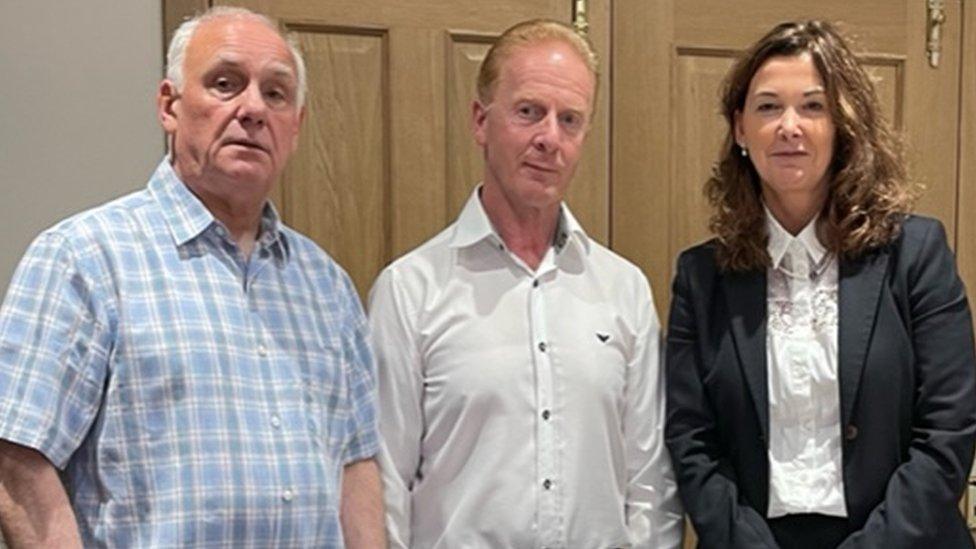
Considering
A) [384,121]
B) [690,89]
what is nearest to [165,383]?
[384,121]

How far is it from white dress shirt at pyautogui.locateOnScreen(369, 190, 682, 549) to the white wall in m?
0.56

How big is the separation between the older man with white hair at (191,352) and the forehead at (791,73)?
2.36ft

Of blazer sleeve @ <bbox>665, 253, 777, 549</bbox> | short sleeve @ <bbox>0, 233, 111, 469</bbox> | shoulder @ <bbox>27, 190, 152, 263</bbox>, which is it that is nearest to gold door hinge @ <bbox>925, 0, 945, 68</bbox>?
blazer sleeve @ <bbox>665, 253, 777, 549</bbox>

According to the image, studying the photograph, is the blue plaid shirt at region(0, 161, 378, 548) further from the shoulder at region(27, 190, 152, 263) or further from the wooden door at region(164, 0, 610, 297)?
the wooden door at region(164, 0, 610, 297)

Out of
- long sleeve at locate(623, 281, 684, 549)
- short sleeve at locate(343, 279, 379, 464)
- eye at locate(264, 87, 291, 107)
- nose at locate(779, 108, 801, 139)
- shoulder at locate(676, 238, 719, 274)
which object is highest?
eye at locate(264, 87, 291, 107)

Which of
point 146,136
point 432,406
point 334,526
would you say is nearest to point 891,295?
point 432,406

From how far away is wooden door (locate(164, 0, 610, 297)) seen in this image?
1.98 metres

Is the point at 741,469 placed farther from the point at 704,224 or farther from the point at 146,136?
the point at 146,136

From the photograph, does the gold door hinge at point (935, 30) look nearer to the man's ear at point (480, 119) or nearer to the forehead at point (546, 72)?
the forehead at point (546, 72)

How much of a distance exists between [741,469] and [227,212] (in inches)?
34.1

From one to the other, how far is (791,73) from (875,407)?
0.52 m

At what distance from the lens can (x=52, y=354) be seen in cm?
133

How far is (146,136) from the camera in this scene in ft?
6.39

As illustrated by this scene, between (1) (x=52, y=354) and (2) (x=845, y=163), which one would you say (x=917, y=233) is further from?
(1) (x=52, y=354)
